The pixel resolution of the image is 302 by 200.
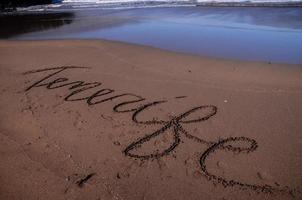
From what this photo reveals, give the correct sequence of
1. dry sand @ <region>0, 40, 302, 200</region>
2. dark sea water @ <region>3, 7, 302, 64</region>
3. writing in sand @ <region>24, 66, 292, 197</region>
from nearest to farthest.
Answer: dry sand @ <region>0, 40, 302, 200</region>, writing in sand @ <region>24, 66, 292, 197</region>, dark sea water @ <region>3, 7, 302, 64</region>

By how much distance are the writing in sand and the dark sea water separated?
3.09m

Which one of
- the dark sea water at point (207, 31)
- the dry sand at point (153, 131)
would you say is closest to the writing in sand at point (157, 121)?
the dry sand at point (153, 131)

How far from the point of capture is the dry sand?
3.53 meters

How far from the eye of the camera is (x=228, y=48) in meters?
8.41

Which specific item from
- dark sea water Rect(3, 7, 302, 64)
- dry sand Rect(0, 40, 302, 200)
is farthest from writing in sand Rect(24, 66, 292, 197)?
dark sea water Rect(3, 7, 302, 64)

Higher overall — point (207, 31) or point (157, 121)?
point (207, 31)

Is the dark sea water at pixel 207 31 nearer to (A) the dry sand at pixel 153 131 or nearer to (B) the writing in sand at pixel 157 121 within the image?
(A) the dry sand at pixel 153 131

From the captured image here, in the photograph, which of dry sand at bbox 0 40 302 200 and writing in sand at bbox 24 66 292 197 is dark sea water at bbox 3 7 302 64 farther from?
writing in sand at bbox 24 66 292 197

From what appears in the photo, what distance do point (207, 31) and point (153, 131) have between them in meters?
6.52

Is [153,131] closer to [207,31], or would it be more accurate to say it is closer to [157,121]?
[157,121]

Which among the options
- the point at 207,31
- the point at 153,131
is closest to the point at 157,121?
the point at 153,131

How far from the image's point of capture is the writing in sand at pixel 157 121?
3662mm

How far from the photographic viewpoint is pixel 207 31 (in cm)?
1031

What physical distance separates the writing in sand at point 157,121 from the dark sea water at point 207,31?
122 inches
